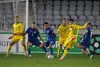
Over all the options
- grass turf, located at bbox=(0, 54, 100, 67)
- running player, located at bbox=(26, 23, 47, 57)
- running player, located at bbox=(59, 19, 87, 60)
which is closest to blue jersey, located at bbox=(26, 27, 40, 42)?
running player, located at bbox=(26, 23, 47, 57)

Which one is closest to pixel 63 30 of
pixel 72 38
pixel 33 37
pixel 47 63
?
pixel 33 37

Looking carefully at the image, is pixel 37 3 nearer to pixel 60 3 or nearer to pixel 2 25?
pixel 60 3

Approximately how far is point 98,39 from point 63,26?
318 centimetres

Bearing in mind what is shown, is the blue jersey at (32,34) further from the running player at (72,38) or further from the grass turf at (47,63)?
the grass turf at (47,63)

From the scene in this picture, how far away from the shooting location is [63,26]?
20172 millimetres

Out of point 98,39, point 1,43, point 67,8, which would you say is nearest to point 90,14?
point 67,8

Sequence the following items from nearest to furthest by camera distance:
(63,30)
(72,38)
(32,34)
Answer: (72,38)
(32,34)
(63,30)

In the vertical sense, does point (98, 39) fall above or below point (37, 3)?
below

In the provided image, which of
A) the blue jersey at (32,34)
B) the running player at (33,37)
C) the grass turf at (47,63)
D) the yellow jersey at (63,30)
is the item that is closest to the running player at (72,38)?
the grass turf at (47,63)

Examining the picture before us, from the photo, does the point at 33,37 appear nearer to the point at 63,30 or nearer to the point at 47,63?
the point at 63,30

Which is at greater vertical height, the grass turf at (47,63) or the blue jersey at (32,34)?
the blue jersey at (32,34)

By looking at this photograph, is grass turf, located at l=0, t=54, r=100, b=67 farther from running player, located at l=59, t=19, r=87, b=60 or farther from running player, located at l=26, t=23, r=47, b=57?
running player, located at l=26, t=23, r=47, b=57

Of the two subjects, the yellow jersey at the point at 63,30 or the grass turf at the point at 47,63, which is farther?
the yellow jersey at the point at 63,30

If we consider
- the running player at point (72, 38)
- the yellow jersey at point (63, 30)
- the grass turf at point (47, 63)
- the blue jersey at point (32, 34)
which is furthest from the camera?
the yellow jersey at point (63, 30)
